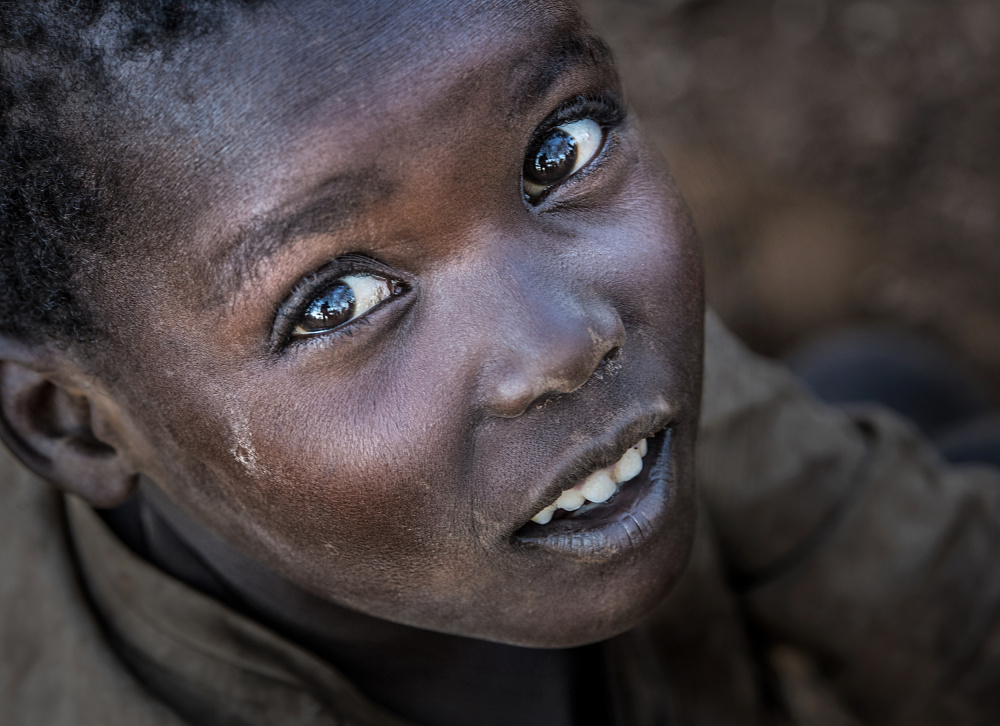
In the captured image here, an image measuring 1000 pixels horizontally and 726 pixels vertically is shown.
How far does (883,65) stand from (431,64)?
225 cm

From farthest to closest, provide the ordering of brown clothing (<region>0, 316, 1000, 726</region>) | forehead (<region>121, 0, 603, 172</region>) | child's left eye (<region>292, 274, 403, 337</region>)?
brown clothing (<region>0, 316, 1000, 726</region>), child's left eye (<region>292, 274, 403, 337</region>), forehead (<region>121, 0, 603, 172</region>)

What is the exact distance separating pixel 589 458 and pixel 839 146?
220cm

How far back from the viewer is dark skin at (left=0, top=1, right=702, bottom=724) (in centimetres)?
89

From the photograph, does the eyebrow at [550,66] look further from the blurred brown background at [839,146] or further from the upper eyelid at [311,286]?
the blurred brown background at [839,146]

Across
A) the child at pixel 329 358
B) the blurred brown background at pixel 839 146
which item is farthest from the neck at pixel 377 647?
the blurred brown background at pixel 839 146

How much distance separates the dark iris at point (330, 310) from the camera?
38.8 inches

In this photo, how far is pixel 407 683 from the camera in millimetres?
1407

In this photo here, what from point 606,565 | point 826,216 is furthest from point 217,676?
point 826,216

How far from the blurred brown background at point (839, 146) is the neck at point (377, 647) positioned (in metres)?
1.70

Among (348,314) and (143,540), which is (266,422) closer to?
(348,314)

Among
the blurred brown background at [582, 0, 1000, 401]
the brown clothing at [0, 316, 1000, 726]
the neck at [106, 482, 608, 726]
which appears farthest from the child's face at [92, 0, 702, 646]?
the blurred brown background at [582, 0, 1000, 401]

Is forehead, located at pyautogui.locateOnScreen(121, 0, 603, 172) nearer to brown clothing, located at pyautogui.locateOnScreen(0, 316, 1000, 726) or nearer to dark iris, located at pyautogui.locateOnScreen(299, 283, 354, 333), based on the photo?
dark iris, located at pyautogui.locateOnScreen(299, 283, 354, 333)

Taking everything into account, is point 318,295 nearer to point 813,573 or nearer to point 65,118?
point 65,118

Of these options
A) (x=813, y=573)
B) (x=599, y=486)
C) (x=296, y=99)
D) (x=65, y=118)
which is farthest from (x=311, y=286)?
(x=813, y=573)
